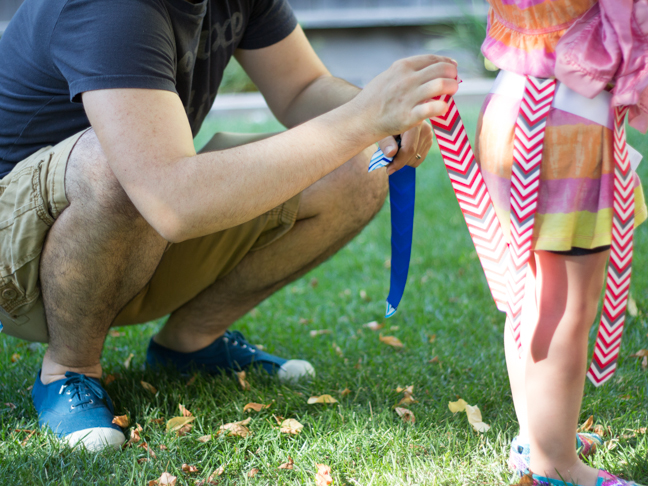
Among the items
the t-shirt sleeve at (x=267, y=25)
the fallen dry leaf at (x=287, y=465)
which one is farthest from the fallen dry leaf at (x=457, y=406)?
the t-shirt sleeve at (x=267, y=25)

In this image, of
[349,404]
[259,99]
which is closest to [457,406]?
[349,404]

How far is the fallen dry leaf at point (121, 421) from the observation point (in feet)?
5.22

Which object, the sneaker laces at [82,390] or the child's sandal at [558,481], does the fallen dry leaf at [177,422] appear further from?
the child's sandal at [558,481]

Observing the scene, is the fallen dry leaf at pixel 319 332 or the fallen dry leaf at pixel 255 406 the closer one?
the fallen dry leaf at pixel 255 406

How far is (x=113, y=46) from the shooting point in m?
1.30

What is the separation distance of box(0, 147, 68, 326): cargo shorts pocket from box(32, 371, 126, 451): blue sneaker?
25cm

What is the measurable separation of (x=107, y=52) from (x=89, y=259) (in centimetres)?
50

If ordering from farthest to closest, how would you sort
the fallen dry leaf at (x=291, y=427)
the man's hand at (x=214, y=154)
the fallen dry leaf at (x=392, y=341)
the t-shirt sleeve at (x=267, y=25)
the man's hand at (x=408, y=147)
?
1. the fallen dry leaf at (x=392, y=341)
2. the t-shirt sleeve at (x=267, y=25)
3. the fallen dry leaf at (x=291, y=427)
4. the man's hand at (x=408, y=147)
5. the man's hand at (x=214, y=154)

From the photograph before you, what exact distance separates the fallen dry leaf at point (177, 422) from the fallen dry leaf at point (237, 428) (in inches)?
3.6

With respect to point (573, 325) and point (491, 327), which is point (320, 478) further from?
point (491, 327)

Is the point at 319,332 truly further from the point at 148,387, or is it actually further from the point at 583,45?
the point at 583,45

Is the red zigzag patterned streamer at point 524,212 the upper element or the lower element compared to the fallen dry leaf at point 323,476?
upper

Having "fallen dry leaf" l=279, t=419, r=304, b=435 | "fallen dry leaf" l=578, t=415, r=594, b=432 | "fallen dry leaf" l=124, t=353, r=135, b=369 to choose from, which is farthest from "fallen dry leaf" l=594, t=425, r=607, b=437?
"fallen dry leaf" l=124, t=353, r=135, b=369

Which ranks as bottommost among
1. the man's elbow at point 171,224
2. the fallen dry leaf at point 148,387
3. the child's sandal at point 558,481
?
the fallen dry leaf at point 148,387
